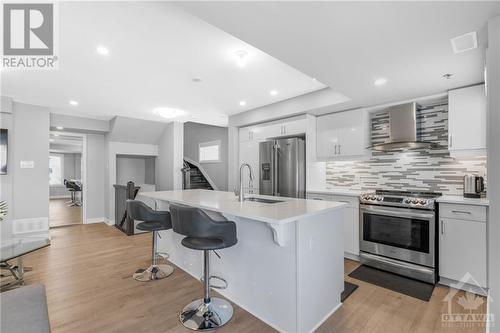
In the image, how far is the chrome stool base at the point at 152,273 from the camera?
9.18ft

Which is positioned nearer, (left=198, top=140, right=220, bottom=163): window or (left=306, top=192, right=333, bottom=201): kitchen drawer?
(left=306, top=192, right=333, bottom=201): kitchen drawer

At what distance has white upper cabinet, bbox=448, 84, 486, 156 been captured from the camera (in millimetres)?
2646

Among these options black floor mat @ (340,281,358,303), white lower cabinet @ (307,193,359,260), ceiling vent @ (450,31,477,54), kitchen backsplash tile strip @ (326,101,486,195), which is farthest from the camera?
white lower cabinet @ (307,193,359,260)

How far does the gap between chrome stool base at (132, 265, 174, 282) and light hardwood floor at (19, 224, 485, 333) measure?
77 millimetres

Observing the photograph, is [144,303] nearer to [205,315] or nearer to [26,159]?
[205,315]

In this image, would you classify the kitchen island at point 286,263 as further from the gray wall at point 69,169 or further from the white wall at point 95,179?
the gray wall at point 69,169

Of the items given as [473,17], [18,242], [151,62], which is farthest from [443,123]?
[18,242]

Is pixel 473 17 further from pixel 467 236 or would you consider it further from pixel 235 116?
pixel 235 116

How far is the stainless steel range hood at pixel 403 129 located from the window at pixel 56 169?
534 inches

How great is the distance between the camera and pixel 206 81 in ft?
10.4

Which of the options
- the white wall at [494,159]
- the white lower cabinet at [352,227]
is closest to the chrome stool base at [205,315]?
the white wall at [494,159]

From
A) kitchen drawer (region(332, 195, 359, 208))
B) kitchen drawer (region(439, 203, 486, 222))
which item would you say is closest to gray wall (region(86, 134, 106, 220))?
kitchen drawer (region(332, 195, 359, 208))

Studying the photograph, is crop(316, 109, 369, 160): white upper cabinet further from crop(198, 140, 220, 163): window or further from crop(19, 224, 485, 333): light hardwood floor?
crop(198, 140, 220, 163): window

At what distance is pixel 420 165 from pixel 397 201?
81cm
